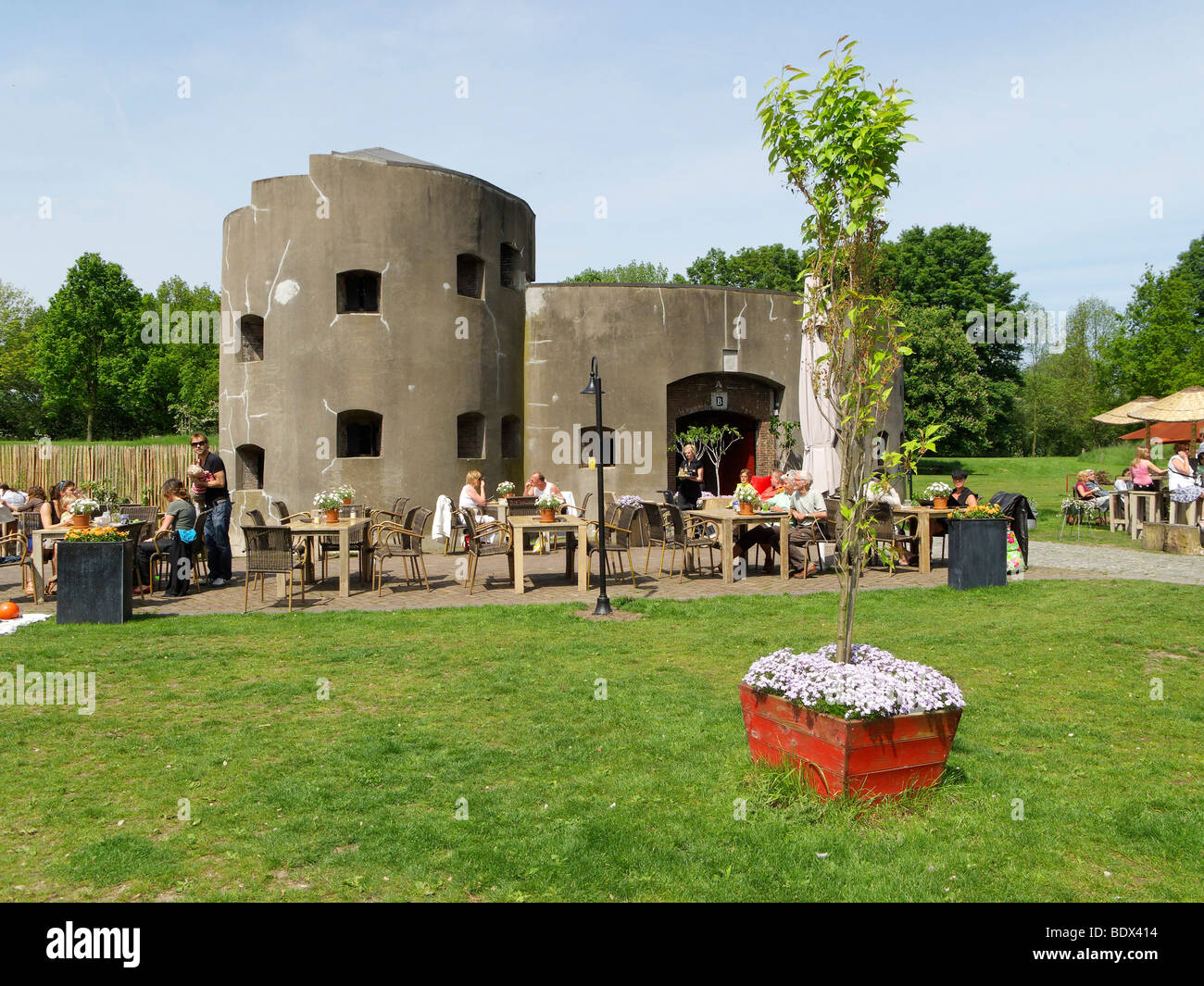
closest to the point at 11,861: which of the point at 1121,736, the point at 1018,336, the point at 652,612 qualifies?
the point at 1121,736

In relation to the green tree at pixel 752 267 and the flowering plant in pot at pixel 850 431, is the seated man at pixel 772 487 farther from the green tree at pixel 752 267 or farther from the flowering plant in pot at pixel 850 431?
the green tree at pixel 752 267

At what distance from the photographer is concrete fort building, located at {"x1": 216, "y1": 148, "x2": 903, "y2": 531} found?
50.6 ft

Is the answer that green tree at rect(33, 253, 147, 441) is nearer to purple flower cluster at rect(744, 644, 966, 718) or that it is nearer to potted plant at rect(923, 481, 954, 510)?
potted plant at rect(923, 481, 954, 510)

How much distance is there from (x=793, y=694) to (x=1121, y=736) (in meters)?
2.34

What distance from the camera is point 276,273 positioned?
15625 millimetres

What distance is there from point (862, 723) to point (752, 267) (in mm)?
47346

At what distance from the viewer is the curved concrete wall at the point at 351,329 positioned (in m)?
15.4

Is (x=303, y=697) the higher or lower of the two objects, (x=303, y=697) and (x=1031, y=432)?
the lower

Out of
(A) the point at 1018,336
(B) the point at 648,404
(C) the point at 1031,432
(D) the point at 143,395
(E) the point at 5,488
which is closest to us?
(E) the point at 5,488

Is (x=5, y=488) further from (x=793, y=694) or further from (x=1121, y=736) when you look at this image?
(x=1121, y=736)

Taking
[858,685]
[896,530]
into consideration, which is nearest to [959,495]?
[896,530]

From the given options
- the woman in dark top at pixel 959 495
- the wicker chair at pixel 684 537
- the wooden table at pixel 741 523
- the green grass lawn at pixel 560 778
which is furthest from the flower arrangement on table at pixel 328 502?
the woman in dark top at pixel 959 495

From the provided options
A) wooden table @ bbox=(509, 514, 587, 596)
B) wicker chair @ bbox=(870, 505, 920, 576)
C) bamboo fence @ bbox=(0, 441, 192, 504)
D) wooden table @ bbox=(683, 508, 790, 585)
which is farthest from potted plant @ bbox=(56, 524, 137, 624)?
bamboo fence @ bbox=(0, 441, 192, 504)

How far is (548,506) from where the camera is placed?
11.0 metres
